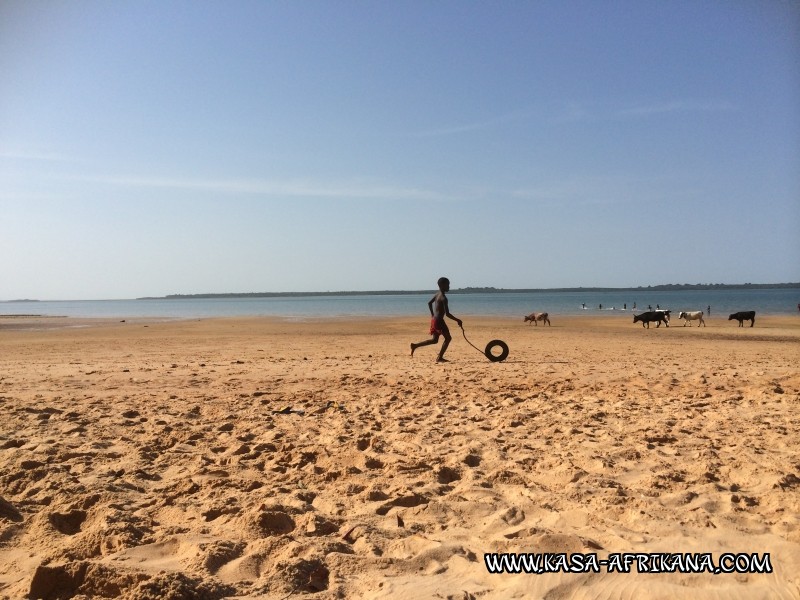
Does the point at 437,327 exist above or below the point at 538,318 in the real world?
above

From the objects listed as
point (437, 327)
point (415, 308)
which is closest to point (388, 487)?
point (437, 327)

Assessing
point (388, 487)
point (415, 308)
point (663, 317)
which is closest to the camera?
point (388, 487)

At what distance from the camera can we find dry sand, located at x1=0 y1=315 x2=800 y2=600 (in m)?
2.96

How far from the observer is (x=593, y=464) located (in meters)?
4.76

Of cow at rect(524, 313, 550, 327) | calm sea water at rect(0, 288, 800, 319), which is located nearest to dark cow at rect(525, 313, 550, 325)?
cow at rect(524, 313, 550, 327)

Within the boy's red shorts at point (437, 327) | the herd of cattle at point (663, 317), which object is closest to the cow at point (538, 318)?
the herd of cattle at point (663, 317)

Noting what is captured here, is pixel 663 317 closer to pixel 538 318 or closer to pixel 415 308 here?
pixel 538 318

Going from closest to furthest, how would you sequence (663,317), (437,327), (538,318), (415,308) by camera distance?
(437,327), (663,317), (538,318), (415,308)

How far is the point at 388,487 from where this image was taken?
4.34 m

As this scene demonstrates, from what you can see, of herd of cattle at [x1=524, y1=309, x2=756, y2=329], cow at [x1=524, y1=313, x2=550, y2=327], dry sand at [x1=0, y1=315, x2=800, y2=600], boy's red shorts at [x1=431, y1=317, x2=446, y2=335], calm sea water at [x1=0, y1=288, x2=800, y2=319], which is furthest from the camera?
calm sea water at [x1=0, y1=288, x2=800, y2=319]

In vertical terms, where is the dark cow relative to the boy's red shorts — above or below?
below

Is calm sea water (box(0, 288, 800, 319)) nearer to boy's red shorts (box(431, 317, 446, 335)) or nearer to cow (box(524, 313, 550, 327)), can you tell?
cow (box(524, 313, 550, 327))

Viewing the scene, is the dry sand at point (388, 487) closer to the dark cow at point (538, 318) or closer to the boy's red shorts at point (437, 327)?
the boy's red shorts at point (437, 327)

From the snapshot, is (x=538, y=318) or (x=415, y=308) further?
(x=415, y=308)
